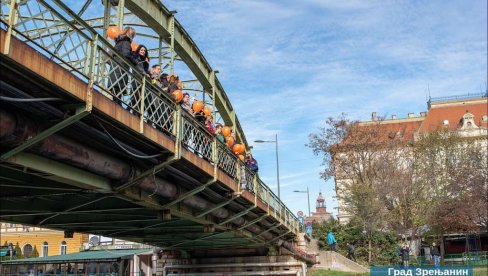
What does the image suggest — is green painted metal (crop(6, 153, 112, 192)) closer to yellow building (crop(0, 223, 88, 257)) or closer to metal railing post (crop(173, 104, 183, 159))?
metal railing post (crop(173, 104, 183, 159))

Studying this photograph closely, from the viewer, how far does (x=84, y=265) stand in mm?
36812

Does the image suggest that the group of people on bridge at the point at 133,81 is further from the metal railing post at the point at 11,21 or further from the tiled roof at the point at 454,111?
the tiled roof at the point at 454,111

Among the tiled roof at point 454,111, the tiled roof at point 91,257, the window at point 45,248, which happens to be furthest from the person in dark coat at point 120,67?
the tiled roof at point 454,111

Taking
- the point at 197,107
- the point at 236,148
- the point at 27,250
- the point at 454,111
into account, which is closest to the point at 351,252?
the point at 236,148

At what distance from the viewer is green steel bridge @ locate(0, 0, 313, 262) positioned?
6461 millimetres

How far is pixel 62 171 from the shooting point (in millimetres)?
7973

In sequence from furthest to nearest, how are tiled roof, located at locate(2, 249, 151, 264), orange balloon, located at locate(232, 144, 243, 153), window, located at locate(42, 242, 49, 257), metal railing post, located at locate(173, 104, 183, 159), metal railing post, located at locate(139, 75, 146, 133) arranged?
window, located at locate(42, 242, 49, 257) → tiled roof, located at locate(2, 249, 151, 264) → orange balloon, located at locate(232, 144, 243, 153) → metal railing post, located at locate(173, 104, 183, 159) → metal railing post, located at locate(139, 75, 146, 133)

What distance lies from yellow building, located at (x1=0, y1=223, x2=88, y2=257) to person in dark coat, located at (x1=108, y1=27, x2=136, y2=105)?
155 feet

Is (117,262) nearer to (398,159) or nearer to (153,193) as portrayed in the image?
(398,159)

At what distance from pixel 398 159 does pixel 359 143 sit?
12.7 feet

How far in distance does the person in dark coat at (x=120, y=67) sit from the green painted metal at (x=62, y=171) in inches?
54.5

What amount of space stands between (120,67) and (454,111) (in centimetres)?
6754

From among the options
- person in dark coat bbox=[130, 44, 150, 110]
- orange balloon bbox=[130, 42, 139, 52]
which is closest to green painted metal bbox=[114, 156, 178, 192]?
person in dark coat bbox=[130, 44, 150, 110]

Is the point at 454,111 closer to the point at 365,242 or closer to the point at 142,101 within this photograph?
Answer: the point at 365,242
